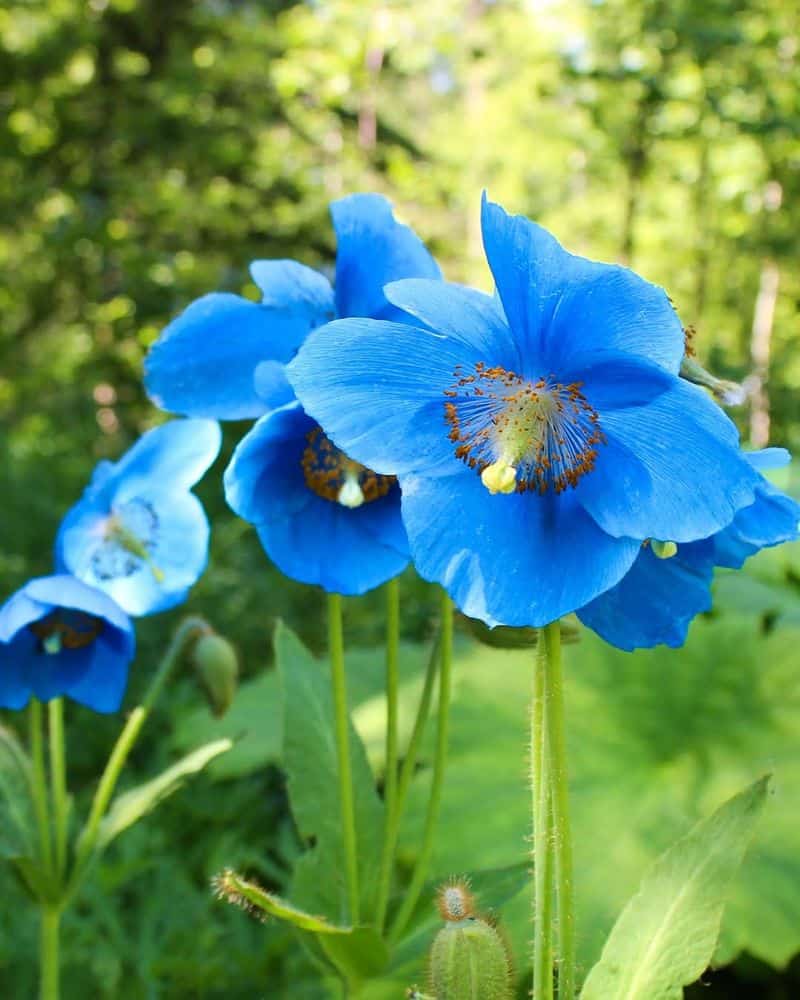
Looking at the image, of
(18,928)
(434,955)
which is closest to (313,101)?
(18,928)

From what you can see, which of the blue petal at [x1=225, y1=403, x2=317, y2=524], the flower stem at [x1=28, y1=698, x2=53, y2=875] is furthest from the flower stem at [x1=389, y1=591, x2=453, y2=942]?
the flower stem at [x1=28, y1=698, x2=53, y2=875]

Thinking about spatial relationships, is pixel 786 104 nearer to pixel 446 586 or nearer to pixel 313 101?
pixel 313 101

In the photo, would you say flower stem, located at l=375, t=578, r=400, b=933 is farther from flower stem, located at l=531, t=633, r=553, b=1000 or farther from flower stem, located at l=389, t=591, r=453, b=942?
flower stem, located at l=531, t=633, r=553, b=1000

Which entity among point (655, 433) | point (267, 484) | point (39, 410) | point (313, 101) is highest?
point (313, 101)

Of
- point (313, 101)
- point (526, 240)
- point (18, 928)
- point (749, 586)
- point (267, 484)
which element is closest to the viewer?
point (526, 240)

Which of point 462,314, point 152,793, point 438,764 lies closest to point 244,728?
point 152,793

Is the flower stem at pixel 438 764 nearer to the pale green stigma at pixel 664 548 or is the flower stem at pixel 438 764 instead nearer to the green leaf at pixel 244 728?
the pale green stigma at pixel 664 548
